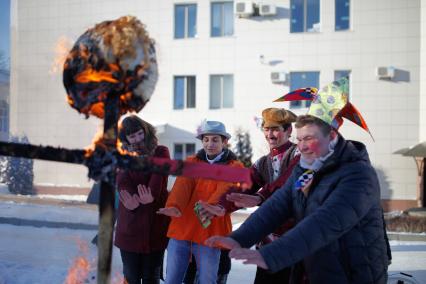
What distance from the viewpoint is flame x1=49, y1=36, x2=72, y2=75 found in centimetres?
189

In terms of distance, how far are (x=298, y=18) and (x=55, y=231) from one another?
1108 cm

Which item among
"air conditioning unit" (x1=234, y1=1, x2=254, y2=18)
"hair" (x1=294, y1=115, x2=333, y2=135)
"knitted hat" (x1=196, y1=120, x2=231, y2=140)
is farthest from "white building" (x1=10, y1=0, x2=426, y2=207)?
"hair" (x1=294, y1=115, x2=333, y2=135)

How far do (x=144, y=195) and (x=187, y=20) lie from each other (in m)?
14.0

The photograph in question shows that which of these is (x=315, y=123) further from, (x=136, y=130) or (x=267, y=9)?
(x=267, y=9)

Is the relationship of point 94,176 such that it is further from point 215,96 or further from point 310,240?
point 215,96

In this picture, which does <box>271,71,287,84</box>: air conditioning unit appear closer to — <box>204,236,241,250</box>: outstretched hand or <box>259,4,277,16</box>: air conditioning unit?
<box>259,4,277,16</box>: air conditioning unit

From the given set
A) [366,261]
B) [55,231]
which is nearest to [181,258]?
[366,261]

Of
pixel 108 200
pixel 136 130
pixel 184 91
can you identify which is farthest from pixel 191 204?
pixel 184 91

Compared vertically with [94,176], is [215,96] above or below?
above

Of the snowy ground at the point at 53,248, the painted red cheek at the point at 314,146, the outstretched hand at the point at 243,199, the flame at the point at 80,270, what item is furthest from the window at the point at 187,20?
the painted red cheek at the point at 314,146

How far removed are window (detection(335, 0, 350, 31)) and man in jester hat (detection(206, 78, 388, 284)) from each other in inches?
532

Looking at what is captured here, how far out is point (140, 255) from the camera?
357cm

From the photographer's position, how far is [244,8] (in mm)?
15352

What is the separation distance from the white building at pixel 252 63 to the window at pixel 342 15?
35 mm
